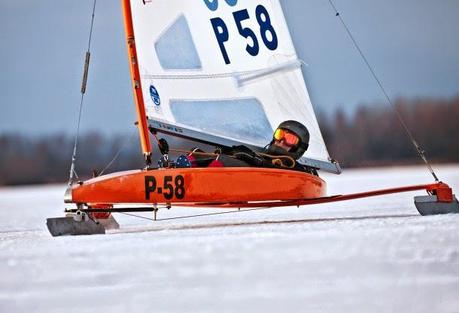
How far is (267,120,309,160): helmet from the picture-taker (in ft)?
30.2

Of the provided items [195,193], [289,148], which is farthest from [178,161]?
[289,148]

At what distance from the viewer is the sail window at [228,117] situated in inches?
364

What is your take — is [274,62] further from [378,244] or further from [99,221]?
[378,244]

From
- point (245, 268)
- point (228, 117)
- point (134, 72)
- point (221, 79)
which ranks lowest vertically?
point (245, 268)

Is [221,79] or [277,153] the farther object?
[221,79]

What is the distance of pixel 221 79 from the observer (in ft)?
30.8

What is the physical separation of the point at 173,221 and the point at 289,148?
1.59 meters

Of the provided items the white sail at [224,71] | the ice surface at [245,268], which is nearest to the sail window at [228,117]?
the white sail at [224,71]

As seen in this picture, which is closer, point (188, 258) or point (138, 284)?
point (138, 284)

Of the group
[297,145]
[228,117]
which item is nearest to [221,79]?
[228,117]

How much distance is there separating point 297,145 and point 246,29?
1063 mm

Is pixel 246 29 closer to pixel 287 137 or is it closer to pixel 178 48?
pixel 178 48

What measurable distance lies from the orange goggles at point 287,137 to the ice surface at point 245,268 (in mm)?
742

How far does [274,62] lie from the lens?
9.40 metres
